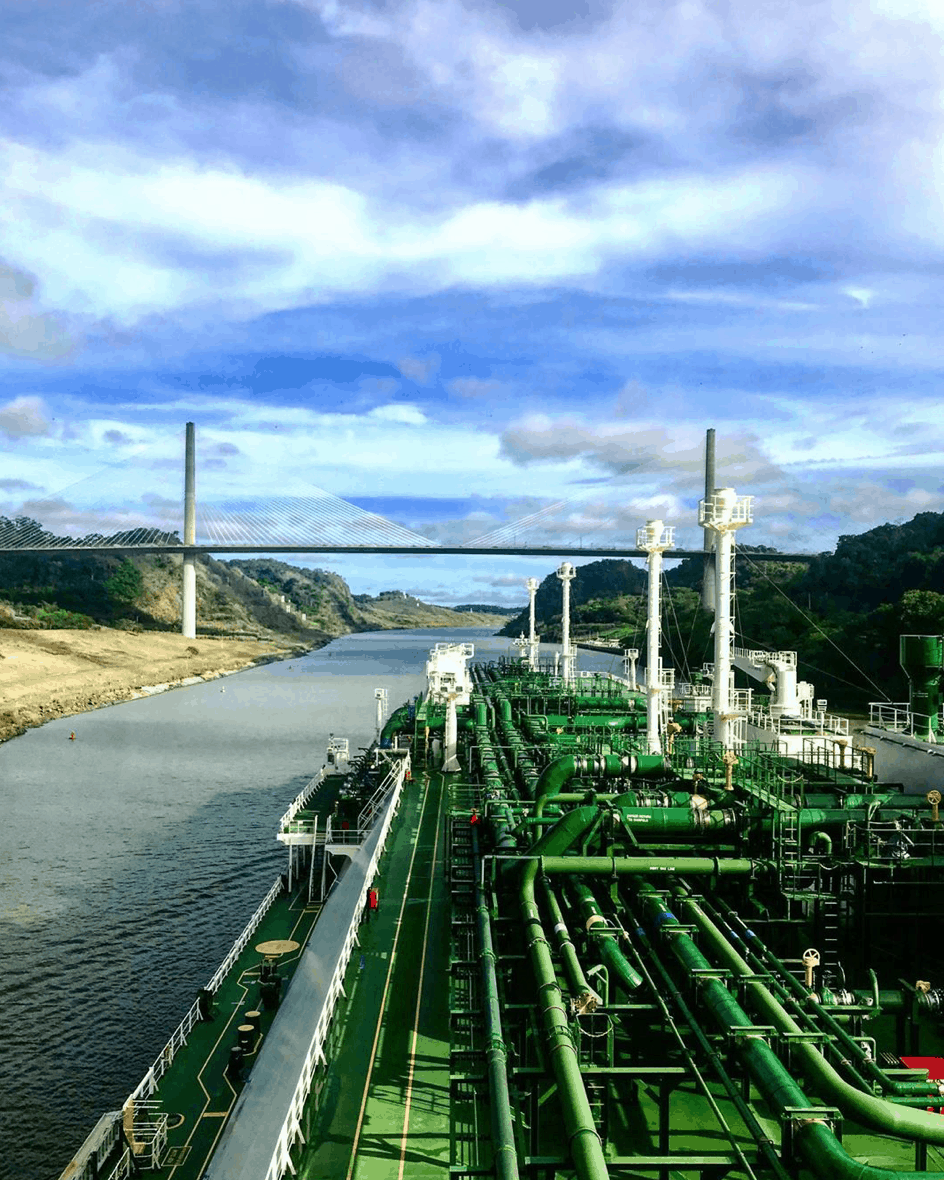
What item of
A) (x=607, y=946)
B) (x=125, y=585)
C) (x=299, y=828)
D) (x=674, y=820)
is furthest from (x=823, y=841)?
(x=125, y=585)

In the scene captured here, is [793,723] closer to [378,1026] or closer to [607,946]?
[607,946]

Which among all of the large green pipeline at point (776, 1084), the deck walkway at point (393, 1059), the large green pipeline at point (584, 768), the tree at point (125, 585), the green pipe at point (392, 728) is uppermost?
the tree at point (125, 585)

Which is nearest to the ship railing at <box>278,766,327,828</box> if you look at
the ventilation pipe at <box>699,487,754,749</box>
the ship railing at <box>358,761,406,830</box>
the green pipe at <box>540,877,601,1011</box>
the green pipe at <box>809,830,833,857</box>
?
the ship railing at <box>358,761,406,830</box>

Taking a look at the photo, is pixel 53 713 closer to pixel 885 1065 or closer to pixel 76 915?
pixel 76 915

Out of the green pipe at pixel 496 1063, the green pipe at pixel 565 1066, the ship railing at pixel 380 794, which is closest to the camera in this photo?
the green pipe at pixel 565 1066

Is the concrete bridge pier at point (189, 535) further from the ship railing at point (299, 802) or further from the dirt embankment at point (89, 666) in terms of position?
the ship railing at point (299, 802)

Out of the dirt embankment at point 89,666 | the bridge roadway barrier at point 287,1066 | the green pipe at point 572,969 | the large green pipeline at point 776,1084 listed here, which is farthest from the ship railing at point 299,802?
the dirt embankment at point 89,666
